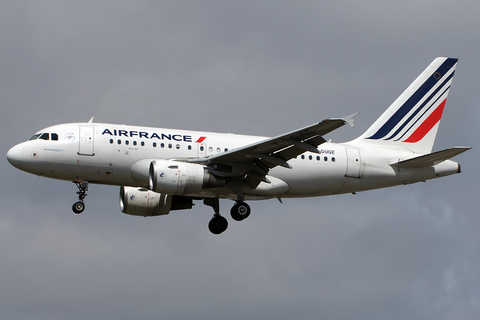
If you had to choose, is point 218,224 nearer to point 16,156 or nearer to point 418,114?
point 16,156

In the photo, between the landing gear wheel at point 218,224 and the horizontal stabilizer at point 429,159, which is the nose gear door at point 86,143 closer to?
the landing gear wheel at point 218,224

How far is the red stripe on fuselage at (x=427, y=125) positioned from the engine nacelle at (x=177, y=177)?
13.4m

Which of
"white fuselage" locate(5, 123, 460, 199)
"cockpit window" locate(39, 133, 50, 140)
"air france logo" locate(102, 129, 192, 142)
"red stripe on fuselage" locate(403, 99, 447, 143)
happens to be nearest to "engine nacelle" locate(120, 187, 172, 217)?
"white fuselage" locate(5, 123, 460, 199)

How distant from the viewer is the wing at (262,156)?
108 feet

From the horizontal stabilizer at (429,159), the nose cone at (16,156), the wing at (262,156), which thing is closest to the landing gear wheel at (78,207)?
the nose cone at (16,156)

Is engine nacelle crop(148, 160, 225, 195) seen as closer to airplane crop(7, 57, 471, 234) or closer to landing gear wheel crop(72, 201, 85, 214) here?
airplane crop(7, 57, 471, 234)

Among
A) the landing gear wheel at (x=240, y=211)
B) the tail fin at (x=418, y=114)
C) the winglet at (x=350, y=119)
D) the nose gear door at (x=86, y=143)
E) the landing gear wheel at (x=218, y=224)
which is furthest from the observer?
the tail fin at (x=418, y=114)

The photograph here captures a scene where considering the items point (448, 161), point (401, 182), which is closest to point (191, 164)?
point (401, 182)

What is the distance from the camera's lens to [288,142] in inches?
1305

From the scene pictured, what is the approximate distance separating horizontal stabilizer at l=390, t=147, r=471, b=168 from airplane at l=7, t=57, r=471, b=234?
0.17 ft

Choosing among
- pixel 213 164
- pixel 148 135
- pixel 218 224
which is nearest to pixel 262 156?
pixel 213 164

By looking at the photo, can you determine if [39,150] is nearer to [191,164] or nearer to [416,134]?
[191,164]

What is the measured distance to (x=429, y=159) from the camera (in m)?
38.1

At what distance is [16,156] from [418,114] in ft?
74.5
